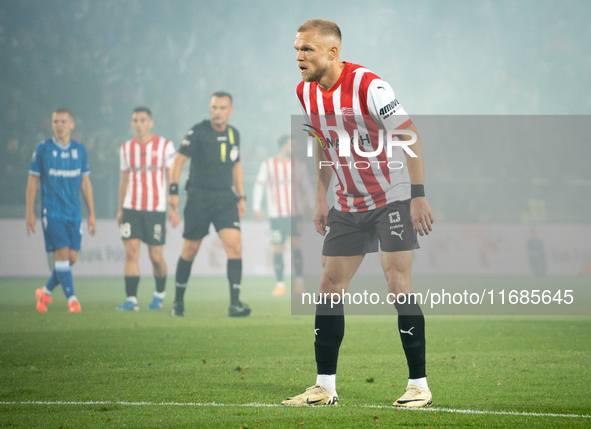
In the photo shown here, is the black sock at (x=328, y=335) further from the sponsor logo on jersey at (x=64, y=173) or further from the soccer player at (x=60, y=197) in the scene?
the sponsor logo on jersey at (x=64, y=173)

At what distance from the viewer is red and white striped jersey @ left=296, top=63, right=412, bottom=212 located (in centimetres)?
317

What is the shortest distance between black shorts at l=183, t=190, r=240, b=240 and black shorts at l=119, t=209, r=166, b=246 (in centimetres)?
112

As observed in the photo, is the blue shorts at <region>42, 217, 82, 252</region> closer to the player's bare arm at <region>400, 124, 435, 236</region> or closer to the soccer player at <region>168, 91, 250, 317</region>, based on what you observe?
the soccer player at <region>168, 91, 250, 317</region>

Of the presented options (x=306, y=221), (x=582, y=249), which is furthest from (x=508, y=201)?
(x=306, y=221)

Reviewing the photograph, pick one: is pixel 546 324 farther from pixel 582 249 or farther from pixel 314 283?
pixel 582 249

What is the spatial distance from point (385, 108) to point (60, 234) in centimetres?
555

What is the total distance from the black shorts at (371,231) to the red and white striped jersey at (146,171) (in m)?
5.29

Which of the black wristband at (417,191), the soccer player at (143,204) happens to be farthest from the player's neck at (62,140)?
the black wristband at (417,191)

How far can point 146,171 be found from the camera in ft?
28.7

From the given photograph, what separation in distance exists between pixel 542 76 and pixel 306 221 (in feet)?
49.7

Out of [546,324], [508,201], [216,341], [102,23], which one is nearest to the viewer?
[216,341]

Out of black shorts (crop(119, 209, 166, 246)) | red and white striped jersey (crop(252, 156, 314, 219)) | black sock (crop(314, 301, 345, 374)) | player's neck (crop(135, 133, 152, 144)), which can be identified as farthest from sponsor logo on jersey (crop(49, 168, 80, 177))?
black sock (crop(314, 301, 345, 374))

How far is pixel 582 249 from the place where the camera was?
53.1 ft

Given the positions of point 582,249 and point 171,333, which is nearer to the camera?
point 171,333
